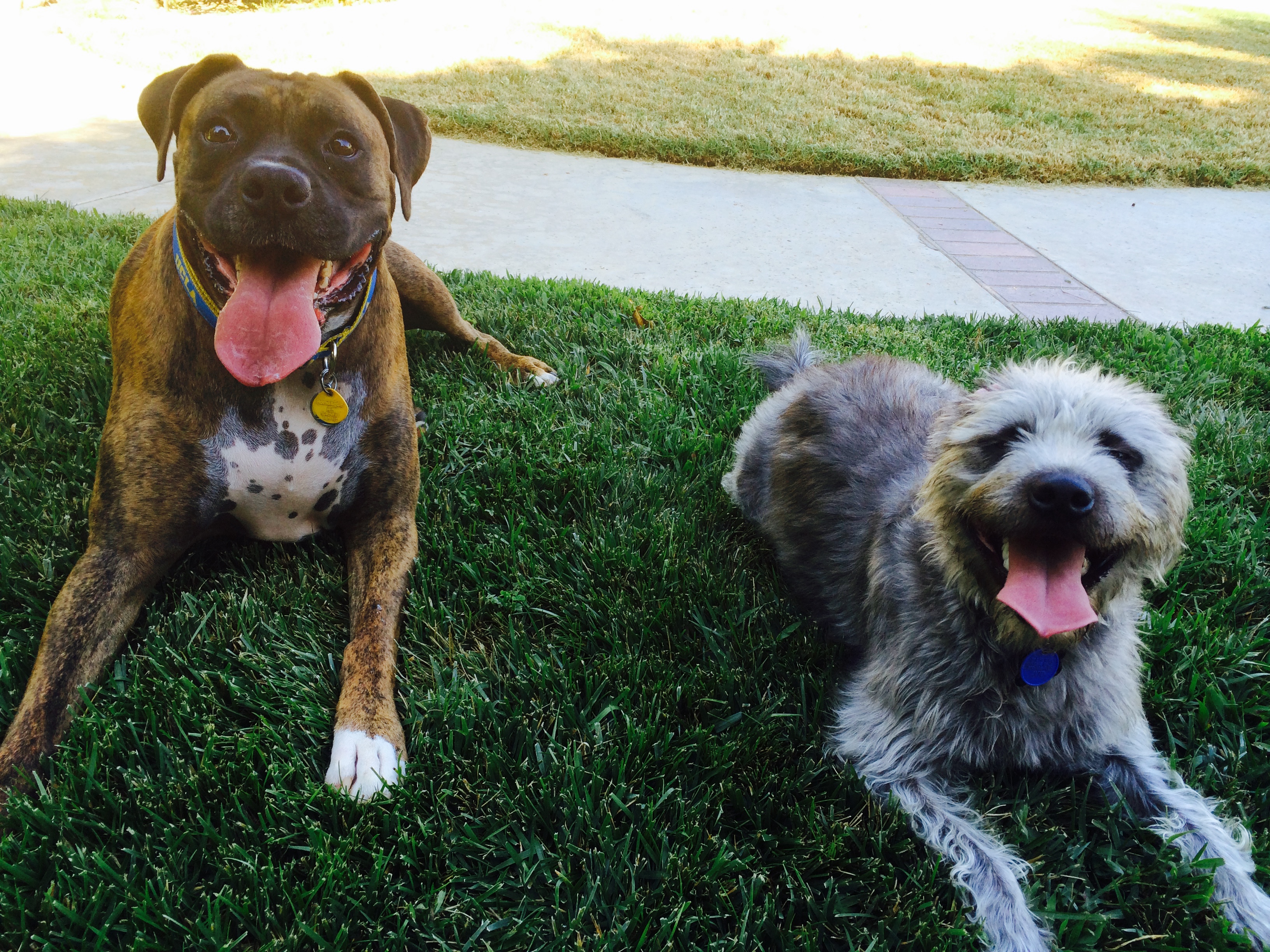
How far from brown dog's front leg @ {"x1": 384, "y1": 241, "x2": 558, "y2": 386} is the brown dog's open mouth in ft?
5.20

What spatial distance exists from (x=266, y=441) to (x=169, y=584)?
62 cm

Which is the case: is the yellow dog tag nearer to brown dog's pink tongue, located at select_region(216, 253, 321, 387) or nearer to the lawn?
brown dog's pink tongue, located at select_region(216, 253, 321, 387)

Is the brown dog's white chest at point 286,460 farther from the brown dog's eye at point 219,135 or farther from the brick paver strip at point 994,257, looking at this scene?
the brick paver strip at point 994,257

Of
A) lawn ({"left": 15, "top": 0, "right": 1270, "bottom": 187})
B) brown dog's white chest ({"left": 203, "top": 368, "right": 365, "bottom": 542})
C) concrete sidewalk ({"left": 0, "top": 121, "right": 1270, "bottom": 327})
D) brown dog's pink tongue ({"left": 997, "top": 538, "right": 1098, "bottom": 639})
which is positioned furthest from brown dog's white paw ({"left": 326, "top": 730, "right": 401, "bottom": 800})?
lawn ({"left": 15, "top": 0, "right": 1270, "bottom": 187})

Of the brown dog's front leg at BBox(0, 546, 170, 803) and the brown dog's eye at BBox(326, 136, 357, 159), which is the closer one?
the brown dog's front leg at BBox(0, 546, 170, 803)

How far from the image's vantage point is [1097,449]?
83.3 inches

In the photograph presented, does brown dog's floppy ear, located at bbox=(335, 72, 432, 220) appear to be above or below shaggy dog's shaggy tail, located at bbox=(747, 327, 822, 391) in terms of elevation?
above

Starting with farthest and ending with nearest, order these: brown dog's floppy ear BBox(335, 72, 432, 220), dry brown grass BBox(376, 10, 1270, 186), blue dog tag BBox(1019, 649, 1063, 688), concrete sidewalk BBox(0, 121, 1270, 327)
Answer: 1. dry brown grass BBox(376, 10, 1270, 186)
2. concrete sidewalk BBox(0, 121, 1270, 327)
3. brown dog's floppy ear BBox(335, 72, 432, 220)
4. blue dog tag BBox(1019, 649, 1063, 688)

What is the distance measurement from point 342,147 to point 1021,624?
96.7 inches

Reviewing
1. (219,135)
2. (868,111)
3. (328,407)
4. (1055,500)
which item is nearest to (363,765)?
(328,407)

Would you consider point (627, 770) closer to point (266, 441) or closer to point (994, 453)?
point (994, 453)

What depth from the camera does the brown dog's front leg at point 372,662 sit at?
220cm

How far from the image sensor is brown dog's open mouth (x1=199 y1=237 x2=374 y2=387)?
2.47m

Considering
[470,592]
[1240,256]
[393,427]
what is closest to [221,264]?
[393,427]
